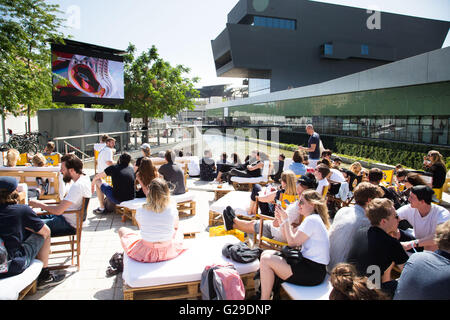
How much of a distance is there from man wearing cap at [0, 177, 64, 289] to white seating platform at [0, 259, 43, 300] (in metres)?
0.05

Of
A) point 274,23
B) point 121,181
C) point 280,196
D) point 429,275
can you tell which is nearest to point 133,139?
point 121,181

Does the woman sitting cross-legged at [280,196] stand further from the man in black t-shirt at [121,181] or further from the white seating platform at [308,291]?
the man in black t-shirt at [121,181]

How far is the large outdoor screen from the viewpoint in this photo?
16062 mm

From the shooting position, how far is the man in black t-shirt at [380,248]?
2.82 metres

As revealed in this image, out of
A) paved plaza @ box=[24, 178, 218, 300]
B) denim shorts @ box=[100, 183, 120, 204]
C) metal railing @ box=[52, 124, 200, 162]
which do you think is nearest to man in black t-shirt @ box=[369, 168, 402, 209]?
paved plaza @ box=[24, 178, 218, 300]

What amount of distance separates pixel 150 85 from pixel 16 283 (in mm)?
21737

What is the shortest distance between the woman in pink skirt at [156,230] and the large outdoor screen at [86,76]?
14.2 metres

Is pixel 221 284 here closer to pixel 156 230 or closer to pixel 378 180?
pixel 156 230

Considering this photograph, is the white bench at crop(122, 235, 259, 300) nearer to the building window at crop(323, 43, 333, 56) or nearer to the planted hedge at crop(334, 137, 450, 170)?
the planted hedge at crop(334, 137, 450, 170)

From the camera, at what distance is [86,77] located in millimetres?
17438

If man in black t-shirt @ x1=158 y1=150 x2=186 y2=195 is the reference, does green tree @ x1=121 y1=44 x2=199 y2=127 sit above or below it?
above

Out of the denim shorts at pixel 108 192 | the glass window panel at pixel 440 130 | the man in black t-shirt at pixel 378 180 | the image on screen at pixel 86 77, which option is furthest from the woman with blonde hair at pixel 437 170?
the image on screen at pixel 86 77
